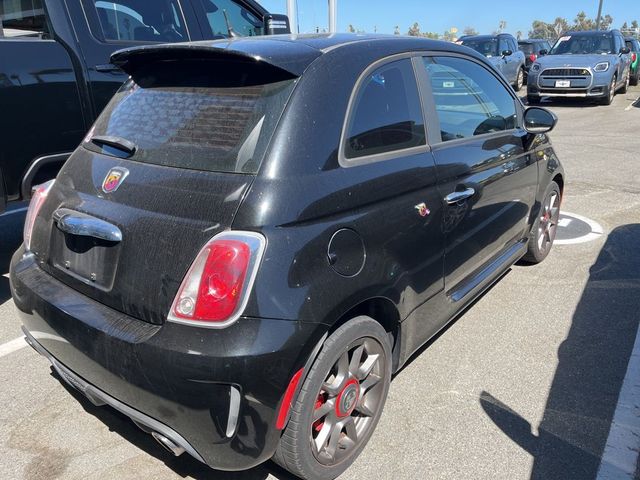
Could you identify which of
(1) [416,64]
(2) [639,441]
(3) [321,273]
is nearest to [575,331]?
(2) [639,441]

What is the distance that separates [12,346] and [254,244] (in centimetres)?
235

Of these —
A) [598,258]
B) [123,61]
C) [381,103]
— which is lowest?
[598,258]

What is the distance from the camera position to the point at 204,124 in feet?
7.45

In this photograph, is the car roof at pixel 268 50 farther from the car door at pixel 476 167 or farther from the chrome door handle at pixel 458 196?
the chrome door handle at pixel 458 196

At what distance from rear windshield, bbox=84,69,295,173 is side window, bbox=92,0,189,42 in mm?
2179

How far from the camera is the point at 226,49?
2.23 m

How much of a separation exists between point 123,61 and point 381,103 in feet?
4.01

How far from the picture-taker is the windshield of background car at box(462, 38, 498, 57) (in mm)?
16589

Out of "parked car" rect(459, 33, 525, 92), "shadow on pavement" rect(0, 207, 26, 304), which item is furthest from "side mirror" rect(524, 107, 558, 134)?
"parked car" rect(459, 33, 525, 92)

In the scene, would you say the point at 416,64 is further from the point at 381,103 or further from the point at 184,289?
the point at 184,289

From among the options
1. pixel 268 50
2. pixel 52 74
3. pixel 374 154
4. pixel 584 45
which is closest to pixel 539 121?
pixel 374 154

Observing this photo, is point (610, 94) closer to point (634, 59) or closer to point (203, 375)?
point (634, 59)

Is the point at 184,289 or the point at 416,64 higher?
the point at 416,64

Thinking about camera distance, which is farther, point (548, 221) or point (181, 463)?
point (548, 221)
